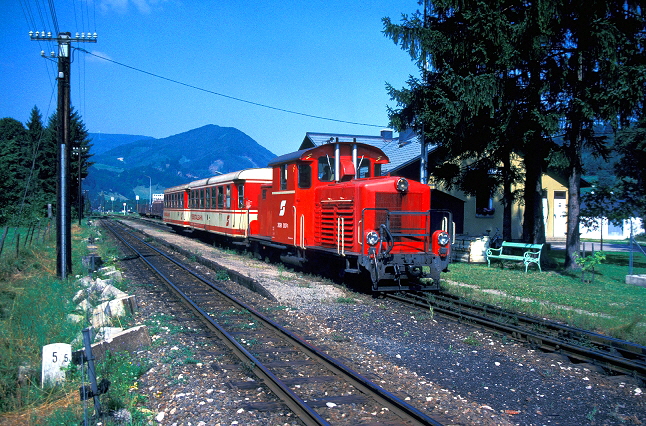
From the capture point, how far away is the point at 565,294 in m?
12.1

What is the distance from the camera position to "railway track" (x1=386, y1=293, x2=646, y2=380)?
6.61 meters

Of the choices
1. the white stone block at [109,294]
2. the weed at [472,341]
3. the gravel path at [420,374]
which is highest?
the white stone block at [109,294]

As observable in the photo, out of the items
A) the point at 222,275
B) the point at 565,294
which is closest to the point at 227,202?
the point at 222,275

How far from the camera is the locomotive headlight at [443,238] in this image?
11133 millimetres

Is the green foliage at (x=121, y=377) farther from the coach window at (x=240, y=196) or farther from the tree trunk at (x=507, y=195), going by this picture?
the tree trunk at (x=507, y=195)

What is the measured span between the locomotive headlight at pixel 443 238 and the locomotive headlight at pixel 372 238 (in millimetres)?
1502

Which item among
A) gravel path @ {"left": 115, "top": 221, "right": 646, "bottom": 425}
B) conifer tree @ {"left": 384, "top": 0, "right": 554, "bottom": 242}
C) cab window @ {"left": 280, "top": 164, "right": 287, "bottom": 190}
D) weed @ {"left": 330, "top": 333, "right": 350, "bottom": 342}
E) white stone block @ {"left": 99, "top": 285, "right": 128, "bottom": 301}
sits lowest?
gravel path @ {"left": 115, "top": 221, "right": 646, "bottom": 425}

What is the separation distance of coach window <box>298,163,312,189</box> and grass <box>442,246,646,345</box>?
169 inches

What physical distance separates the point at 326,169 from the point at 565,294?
20.8 ft

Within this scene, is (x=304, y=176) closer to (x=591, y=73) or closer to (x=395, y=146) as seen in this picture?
(x=591, y=73)

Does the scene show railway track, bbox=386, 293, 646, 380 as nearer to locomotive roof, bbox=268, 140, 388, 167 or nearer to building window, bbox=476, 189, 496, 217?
locomotive roof, bbox=268, 140, 388, 167

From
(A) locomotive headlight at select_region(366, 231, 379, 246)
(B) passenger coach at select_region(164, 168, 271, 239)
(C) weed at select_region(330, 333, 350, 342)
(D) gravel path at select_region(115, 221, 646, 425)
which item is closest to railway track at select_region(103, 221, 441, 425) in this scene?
(D) gravel path at select_region(115, 221, 646, 425)

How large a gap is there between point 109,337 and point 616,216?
15.0m

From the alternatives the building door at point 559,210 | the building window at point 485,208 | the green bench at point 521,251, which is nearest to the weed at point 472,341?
the green bench at point 521,251
